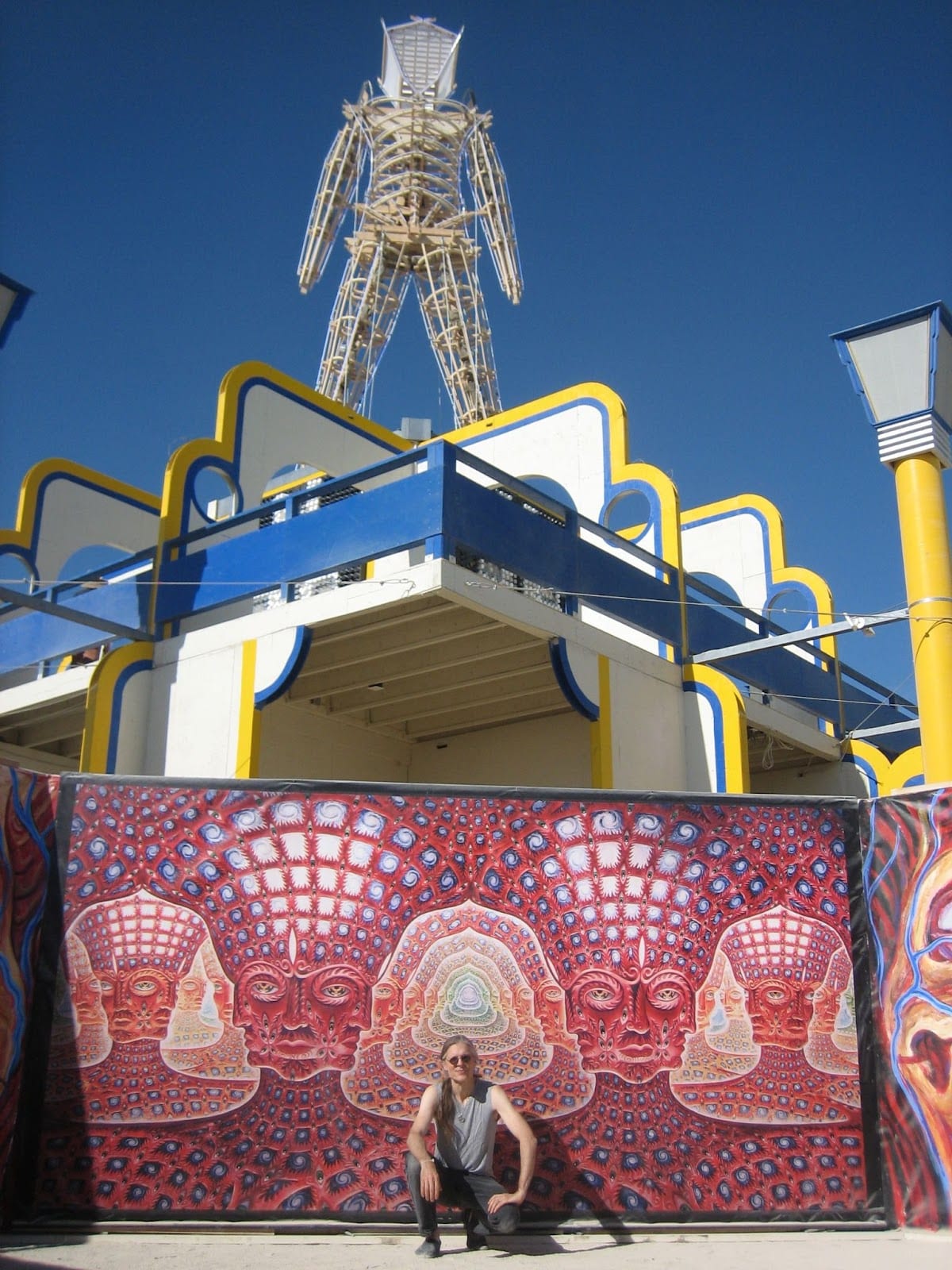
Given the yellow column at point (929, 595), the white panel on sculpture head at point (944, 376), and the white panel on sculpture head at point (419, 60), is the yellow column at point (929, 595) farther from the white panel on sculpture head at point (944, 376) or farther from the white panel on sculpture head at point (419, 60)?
the white panel on sculpture head at point (419, 60)

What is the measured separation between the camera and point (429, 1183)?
16.9ft

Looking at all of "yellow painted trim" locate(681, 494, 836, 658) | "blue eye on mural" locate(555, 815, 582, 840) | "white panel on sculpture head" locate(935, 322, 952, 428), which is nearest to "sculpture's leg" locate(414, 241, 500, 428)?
"yellow painted trim" locate(681, 494, 836, 658)

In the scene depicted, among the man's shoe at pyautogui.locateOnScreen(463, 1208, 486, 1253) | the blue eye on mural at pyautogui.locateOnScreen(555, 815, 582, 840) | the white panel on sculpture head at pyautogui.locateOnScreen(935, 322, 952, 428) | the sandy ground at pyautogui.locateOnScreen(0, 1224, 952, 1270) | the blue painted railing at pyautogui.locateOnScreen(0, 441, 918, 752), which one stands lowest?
the sandy ground at pyautogui.locateOnScreen(0, 1224, 952, 1270)

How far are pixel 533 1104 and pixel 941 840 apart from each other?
2.24m

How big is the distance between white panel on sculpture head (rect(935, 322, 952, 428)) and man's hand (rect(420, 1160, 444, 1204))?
671 cm

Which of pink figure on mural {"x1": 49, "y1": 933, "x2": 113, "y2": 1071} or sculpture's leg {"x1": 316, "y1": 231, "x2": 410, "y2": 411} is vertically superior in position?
sculpture's leg {"x1": 316, "y1": 231, "x2": 410, "y2": 411}

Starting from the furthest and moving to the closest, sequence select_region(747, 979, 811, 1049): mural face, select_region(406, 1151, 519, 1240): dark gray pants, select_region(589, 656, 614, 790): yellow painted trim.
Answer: select_region(589, 656, 614, 790): yellow painted trim < select_region(747, 979, 811, 1049): mural face < select_region(406, 1151, 519, 1240): dark gray pants

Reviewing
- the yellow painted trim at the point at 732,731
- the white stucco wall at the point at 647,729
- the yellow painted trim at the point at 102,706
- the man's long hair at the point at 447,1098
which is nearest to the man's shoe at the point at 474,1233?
the man's long hair at the point at 447,1098

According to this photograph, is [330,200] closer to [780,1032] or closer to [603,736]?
[603,736]

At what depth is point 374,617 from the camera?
37.0 feet

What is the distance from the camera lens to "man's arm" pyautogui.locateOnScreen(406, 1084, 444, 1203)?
203 inches

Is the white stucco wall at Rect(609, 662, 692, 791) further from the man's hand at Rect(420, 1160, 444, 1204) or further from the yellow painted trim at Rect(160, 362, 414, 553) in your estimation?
the man's hand at Rect(420, 1160, 444, 1204)

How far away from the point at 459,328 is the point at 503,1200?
3063cm

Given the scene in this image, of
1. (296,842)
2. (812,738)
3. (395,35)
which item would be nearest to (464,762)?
(812,738)
